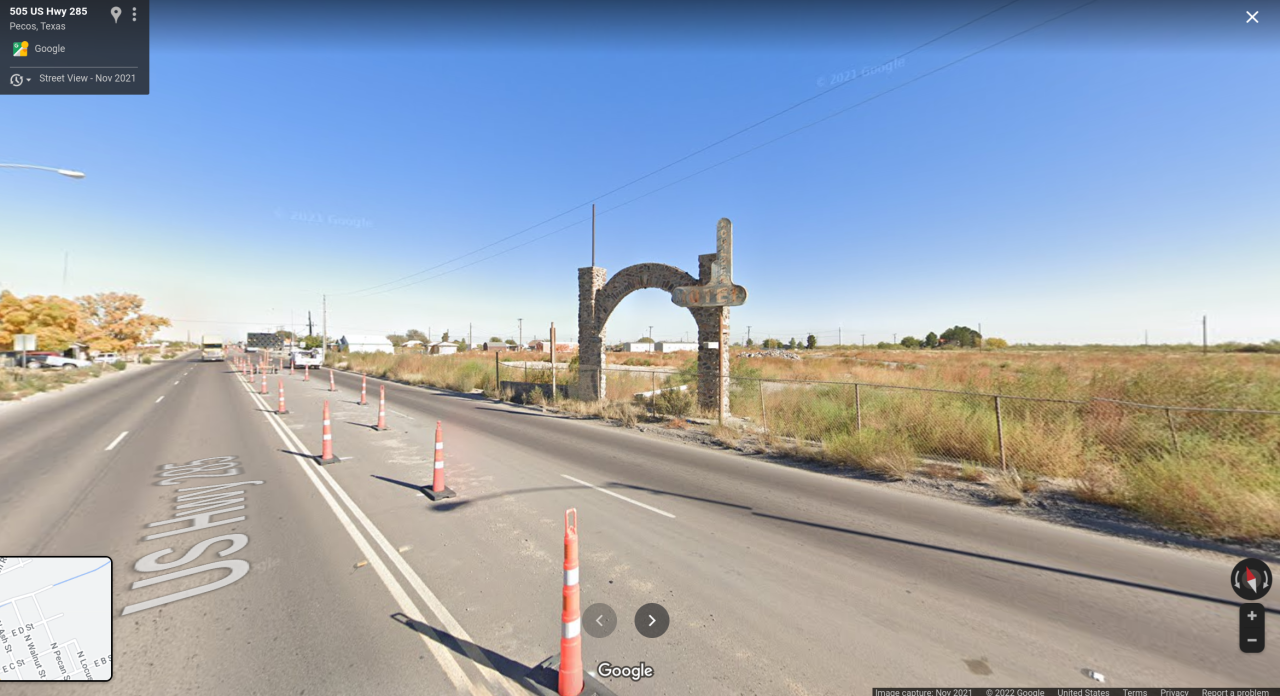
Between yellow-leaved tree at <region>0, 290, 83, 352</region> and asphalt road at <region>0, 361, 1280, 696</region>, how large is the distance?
44049 mm

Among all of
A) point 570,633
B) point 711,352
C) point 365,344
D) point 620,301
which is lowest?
point 570,633

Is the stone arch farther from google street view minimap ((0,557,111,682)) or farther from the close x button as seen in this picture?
google street view minimap ((0,557,111,682))

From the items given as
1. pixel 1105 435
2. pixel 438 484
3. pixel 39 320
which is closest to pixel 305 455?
pixel 438 484

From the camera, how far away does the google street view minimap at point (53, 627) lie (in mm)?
2793

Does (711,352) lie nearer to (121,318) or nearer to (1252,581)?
(1252,581)

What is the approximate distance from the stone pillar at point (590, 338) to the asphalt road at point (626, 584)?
9905 mm

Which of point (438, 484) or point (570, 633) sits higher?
point (570, 633)

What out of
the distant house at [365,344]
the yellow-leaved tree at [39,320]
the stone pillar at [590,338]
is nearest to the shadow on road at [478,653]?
the stone pillar at [590,338]

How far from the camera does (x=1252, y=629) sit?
3.46m

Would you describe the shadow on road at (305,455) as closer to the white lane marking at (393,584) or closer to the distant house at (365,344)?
the white lane marking at (393,584)

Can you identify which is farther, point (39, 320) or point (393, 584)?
point (39, 320)

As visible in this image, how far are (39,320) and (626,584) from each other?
57985mm

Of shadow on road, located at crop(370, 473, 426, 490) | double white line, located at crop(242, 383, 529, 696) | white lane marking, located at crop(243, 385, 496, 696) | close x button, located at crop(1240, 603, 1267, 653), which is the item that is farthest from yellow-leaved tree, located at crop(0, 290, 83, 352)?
close x button, located at crop(1240, 603, 1267, 653)

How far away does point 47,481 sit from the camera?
734 centimetres
